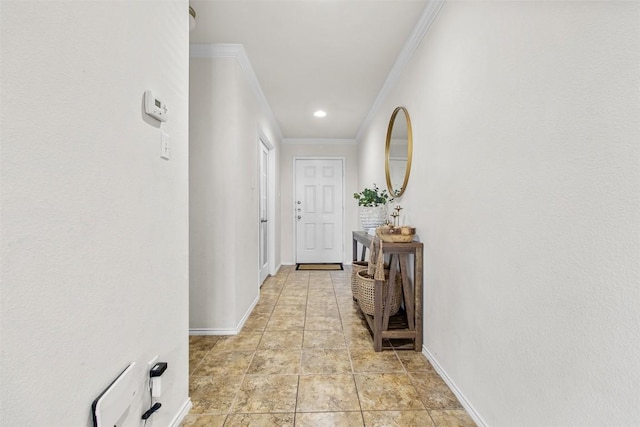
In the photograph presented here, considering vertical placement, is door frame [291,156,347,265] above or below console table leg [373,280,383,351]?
above

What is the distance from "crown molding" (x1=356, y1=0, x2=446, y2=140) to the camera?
1744 mm

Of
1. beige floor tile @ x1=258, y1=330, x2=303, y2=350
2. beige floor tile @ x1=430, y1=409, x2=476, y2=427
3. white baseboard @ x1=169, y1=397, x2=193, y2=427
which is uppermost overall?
white baseboard @ x1=169, y1=397, x2=193, y2=427

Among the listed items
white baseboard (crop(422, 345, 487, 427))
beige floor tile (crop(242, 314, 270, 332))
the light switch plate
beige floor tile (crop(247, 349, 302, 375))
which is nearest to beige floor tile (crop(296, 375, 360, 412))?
beige floor tile (crop(247, 349, 302, 375))

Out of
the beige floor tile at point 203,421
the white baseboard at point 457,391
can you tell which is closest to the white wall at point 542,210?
the white baseboard at point 457,391

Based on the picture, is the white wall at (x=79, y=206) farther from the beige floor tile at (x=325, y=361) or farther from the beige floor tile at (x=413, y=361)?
the beige floor tile at (x=413, y=361)

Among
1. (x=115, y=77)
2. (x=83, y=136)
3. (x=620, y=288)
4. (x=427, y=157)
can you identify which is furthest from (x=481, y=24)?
(x=83, y=136)

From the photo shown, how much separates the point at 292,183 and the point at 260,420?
4.04 meters

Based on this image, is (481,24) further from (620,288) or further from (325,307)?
(325,307)

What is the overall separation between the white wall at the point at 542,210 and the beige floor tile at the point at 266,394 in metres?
0.87

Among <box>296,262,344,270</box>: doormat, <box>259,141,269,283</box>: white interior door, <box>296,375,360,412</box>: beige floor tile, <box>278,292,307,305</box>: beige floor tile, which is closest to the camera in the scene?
<box>296,375,360,412</box>: beige floor tile

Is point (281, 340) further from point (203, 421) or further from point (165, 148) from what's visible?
point (165, 148)

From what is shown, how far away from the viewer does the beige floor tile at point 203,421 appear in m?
1.32

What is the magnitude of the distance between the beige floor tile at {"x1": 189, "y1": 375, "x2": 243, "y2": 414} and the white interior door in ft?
6.99

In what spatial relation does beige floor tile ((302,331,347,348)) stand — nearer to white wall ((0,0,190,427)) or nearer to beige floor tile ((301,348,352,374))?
beige floor tile ((301,348,352,374))
